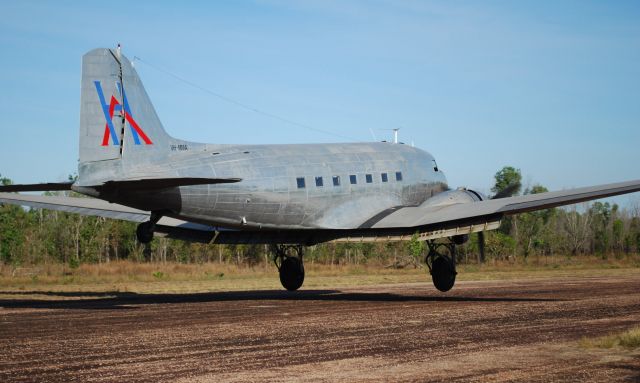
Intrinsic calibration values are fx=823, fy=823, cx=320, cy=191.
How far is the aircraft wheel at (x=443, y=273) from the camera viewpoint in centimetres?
3150

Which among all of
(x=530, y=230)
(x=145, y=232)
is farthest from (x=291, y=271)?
(x=530, y=230)

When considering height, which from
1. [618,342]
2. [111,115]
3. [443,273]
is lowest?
[618,342]

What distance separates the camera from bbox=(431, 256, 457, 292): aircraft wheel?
31.5 m

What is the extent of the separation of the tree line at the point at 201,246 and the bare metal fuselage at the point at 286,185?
31922mm

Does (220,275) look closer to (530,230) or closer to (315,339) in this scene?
(315,339)

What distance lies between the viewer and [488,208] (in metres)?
28.2

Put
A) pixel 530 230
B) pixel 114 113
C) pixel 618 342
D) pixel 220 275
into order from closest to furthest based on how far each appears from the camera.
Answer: pixel 618 342 → pixel 114 113 → pixel 220 275 → pixel 530 230

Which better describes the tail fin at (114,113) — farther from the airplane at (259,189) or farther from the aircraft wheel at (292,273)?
the aircraft wheel at (292,273)

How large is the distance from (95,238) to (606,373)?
75406 mm

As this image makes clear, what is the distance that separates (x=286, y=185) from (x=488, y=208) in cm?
704

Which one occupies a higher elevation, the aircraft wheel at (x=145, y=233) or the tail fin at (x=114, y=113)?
the tail fin at (x=114, y=113)

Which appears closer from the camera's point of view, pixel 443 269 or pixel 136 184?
pixel 136 184

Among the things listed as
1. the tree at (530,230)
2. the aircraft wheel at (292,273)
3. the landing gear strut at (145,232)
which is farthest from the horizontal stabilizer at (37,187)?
the tree at (530,230)

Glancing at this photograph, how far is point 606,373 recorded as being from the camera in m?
13.6
